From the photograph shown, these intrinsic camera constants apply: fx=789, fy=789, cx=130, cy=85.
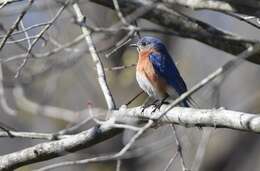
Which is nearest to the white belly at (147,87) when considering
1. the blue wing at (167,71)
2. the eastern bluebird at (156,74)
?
the eastern bluebird at (156,74)

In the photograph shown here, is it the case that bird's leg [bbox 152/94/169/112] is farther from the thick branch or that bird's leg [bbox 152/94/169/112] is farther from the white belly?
the thick branch

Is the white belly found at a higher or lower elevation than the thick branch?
lower

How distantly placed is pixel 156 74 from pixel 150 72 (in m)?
0.06

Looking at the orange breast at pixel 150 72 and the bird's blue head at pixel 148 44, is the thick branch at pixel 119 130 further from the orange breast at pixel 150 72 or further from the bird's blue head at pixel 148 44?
the bird's blue head at pixel 148 44

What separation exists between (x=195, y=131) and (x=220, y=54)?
5.54m

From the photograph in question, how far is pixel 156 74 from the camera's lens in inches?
254

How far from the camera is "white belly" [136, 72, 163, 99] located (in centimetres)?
625

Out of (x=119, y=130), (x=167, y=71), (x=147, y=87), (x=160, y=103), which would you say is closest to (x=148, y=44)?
(x=167, y=71)

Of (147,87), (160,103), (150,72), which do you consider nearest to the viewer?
(160,103)

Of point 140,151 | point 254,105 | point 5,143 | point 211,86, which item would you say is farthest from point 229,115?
point 5,143

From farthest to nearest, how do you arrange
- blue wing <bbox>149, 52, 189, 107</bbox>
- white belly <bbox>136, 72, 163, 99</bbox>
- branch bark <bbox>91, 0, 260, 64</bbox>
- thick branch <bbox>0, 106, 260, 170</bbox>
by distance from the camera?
blue wing <bbox>149, 52, 189, 107</bbox>
white belly <bbox>136, 72, 163, 99</bbox>
branch bark <bbox>91, 0, 260, 64</bbox>
thick branch <bbox>0, 106, 260, 170</bbox>

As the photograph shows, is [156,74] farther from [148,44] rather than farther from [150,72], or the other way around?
[148,44]

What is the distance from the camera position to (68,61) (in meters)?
4.13

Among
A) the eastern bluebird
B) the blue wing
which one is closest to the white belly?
the eastern bluebird
